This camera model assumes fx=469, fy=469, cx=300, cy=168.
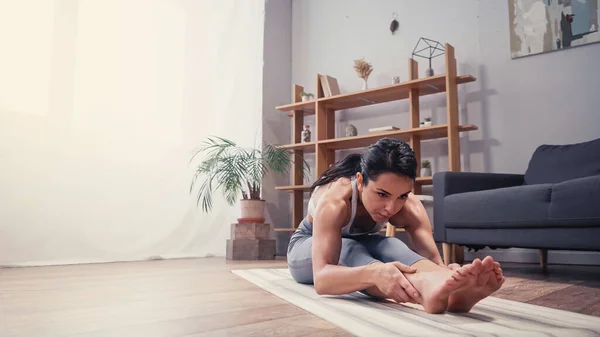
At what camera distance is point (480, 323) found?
106cm

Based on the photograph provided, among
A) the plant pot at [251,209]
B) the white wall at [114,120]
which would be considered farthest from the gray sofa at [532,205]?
the white wall at [114,120]

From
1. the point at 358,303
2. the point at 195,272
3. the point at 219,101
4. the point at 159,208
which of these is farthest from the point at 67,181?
the point at 358,303

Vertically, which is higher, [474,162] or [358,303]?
[474,162]

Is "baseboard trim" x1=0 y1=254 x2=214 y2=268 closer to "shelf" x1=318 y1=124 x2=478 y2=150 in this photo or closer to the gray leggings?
"shelf" x1=318 y1=124 x2=478 y2=150

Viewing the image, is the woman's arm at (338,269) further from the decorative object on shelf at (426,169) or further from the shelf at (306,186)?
the decorative object on shelf at (426,169)

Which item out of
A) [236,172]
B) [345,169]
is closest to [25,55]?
[236,172]

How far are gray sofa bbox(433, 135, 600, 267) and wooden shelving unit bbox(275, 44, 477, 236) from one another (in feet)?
1.31

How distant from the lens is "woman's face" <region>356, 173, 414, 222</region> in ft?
4.06

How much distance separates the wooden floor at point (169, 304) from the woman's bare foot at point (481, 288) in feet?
1.07

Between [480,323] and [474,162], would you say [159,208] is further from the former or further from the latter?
[480,323]

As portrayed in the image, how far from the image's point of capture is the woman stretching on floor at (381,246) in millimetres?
1081

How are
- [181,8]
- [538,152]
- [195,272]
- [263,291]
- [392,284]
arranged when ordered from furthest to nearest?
[181,8], [538,152], [195,272], [263,291], [392,284]

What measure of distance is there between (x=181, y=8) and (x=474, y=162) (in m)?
2.72

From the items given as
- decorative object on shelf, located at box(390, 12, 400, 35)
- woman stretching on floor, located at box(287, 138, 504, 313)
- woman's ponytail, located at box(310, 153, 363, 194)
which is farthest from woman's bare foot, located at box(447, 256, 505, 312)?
decorative object on shelf, located at box(390, 12, 400, 35)
